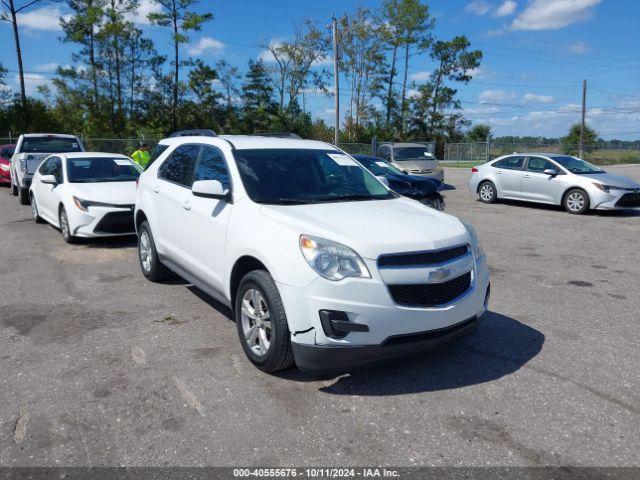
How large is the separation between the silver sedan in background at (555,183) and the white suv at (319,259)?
9.36 metres

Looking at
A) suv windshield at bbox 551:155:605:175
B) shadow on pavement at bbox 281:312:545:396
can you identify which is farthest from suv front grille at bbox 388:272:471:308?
suv windshield at bbox 551:155:605:175

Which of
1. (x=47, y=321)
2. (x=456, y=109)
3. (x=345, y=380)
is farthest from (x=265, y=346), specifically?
(x=456, y=109)

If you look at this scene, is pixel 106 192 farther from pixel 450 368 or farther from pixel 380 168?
pixel 380 168

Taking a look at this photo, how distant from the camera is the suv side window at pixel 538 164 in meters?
13.6

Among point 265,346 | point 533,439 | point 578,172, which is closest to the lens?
point 533,439

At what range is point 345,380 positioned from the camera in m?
3.91

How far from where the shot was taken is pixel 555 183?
1314 cm

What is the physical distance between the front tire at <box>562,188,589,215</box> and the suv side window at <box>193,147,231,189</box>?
33.9 ft

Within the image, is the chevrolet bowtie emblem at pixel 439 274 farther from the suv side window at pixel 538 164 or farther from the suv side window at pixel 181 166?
the suv side window at pixel 538 164

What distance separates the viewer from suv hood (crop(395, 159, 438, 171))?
18438 mm

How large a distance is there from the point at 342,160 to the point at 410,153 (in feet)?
48.2

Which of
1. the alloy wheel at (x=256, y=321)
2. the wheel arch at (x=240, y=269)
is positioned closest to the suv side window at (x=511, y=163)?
the wheel arch at (x=240, y=269)

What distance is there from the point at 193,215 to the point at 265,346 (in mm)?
1645

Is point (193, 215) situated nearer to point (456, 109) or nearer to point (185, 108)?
point (185, 108)
